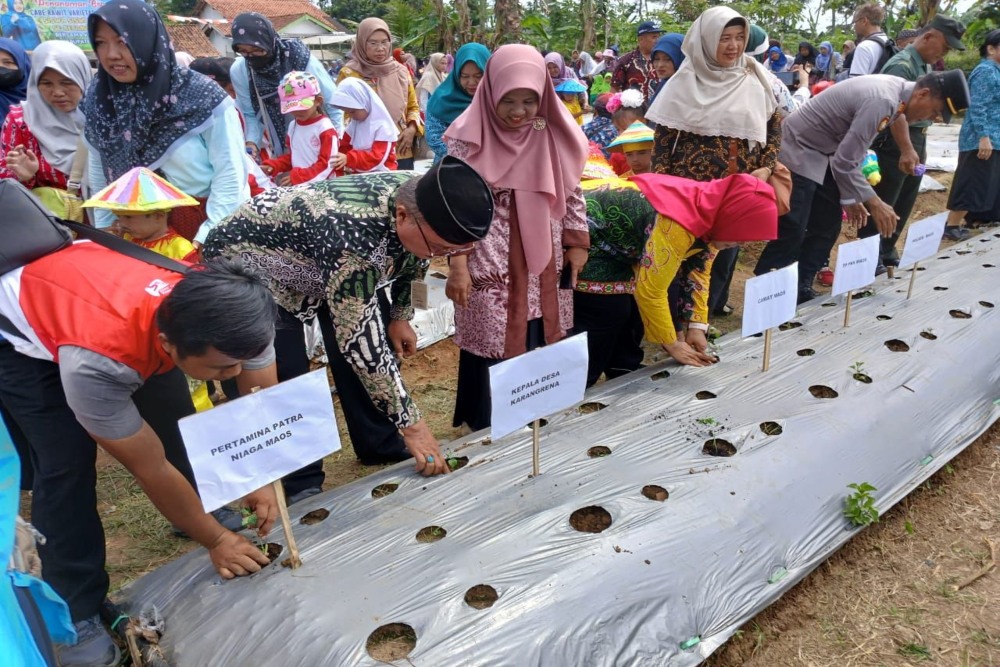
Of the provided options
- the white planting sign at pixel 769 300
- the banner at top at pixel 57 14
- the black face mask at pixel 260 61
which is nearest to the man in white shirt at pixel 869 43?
the white planting sign at pixel 769 300

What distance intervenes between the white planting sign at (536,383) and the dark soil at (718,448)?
417 millimetres

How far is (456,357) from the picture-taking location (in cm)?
379

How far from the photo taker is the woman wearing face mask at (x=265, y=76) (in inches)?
124

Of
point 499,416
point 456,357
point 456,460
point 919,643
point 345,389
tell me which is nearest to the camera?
point 499,416

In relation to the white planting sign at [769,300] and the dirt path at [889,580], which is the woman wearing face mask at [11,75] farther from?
the white planting sign at [769,300]

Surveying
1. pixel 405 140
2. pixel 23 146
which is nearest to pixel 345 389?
pixel 23 146

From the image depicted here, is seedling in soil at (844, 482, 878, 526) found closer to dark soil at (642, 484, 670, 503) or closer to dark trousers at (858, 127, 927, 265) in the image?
dark soil at (642, 484, 670, 503)

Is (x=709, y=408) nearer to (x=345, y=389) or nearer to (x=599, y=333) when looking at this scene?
(x=599, y=333)

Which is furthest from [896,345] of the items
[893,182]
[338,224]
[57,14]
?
[57,14]

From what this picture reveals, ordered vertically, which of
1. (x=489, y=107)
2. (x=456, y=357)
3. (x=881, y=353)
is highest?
(x=489, y=107)

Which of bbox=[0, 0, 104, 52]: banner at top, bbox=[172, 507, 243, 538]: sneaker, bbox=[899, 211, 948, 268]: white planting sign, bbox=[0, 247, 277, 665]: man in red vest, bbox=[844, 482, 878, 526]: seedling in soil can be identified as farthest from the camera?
bbox=[0, 0, 104, 52]: banner at top

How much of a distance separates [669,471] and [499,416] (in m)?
0.53

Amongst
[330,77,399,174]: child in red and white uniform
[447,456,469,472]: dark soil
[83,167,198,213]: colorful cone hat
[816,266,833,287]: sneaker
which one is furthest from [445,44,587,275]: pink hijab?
[816,266,833,287]: sneaker

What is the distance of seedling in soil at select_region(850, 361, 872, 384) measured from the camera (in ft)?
7.63
